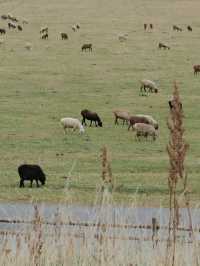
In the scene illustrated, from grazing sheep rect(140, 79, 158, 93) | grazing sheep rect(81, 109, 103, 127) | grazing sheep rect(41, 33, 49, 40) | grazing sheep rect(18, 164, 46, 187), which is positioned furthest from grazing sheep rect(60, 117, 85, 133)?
grazing sheep rect(41, 33, 49, 40)

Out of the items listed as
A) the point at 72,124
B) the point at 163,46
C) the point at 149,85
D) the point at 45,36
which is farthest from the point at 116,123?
the point at 45,36

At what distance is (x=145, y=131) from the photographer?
1161 inches

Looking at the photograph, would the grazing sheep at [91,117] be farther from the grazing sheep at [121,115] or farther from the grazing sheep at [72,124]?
the grazing sheep at [72,124]

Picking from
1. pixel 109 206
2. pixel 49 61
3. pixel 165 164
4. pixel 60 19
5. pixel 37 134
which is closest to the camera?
pixel 109 206

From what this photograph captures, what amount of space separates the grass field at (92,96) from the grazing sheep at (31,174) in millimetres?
296

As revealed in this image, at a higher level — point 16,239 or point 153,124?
point 153,124

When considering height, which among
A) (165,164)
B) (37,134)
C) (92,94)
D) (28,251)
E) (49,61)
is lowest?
(28,251)

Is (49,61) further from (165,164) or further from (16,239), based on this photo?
(16,239)

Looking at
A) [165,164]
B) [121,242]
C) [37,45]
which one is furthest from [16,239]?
[37,45]

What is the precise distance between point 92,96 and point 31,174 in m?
19.1

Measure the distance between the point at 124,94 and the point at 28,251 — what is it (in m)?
32.9

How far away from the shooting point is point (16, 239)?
8641 mm

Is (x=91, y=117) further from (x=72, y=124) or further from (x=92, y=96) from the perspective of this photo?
(x=92, y=96)

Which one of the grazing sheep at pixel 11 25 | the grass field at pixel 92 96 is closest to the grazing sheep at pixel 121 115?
the grass field at pixel 92 96
